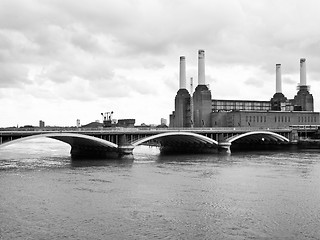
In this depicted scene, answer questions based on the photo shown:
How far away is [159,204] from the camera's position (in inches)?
1141

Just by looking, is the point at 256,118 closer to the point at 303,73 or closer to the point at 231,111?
the point at 231,111

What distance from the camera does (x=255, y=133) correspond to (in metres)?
80.9

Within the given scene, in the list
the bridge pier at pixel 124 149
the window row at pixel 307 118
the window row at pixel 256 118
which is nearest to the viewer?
the bridge pier at pixel 124 149

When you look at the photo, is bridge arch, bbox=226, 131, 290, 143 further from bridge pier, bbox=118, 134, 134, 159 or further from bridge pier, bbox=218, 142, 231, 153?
bridge pier, bbox=118, 134, 134, 159

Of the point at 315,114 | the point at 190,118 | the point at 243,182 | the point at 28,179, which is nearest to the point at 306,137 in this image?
the point at 315,114

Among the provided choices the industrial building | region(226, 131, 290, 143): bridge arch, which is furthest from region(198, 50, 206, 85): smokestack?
region(226, 131, 290, 143): bridge arch

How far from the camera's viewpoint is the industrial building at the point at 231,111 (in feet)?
340

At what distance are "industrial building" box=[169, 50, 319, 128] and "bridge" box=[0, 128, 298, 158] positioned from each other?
12.6 m

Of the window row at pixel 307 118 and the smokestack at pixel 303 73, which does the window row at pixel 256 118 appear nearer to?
the window row at pixel 307 118

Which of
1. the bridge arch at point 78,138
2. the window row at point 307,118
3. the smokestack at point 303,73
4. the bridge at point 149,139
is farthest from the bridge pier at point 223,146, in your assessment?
the smokestack at point 303,73

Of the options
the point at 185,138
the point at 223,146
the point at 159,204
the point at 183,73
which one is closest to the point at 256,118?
the point at 183,73

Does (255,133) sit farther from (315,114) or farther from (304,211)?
(304,211)

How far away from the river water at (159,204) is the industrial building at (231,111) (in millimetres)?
58039

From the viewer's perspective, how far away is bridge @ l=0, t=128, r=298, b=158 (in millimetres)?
56750
